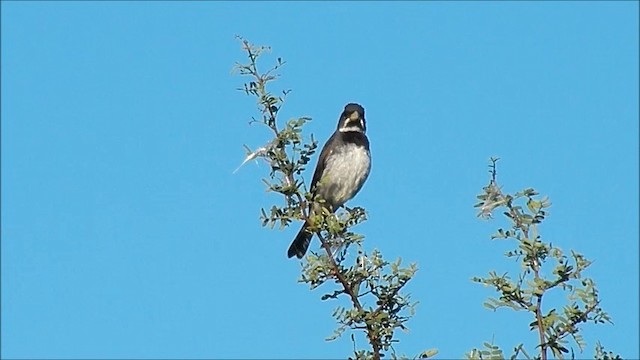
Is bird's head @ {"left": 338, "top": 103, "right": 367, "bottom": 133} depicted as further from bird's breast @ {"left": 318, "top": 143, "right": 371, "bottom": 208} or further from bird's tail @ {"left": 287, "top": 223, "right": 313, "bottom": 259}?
bird's tail @ {"left": 287, "top": 223, "right": 313, "bottom": 259}

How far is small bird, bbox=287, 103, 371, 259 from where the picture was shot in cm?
951

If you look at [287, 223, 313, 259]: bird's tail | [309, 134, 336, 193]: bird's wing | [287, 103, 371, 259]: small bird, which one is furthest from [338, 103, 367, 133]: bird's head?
[287, 223, 313, 259]: bird's tail

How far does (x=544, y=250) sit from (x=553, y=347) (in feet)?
1.06

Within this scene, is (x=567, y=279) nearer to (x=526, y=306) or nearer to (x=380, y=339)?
(x=526, y=306)

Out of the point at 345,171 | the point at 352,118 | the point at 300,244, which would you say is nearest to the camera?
the point at 300,244

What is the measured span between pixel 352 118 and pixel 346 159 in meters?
0.44

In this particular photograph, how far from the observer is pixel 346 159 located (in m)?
9.55

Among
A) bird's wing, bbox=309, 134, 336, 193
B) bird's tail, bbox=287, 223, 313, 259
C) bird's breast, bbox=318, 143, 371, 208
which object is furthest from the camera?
bird's wing, bbox=309, 134, 336, 193

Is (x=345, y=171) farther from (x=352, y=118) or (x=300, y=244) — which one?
(x=300, y=244)

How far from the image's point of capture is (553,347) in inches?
126

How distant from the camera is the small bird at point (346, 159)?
9.51 meters

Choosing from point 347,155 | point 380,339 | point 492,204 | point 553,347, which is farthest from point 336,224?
point 347,155

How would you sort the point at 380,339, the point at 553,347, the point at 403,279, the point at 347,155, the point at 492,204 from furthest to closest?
the point at 347,155, the point at 403,279, the point at 380,339, the point at 492,204, the point at 553,347

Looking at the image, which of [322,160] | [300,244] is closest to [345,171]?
[322,160]
